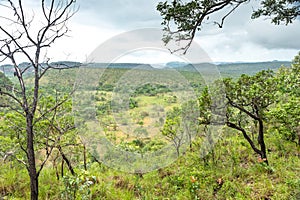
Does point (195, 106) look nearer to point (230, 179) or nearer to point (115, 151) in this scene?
point (230, 179)

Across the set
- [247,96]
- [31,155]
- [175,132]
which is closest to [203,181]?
[247,96]

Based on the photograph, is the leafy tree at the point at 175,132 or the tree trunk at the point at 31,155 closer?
the tree trunk at the point at 31,155

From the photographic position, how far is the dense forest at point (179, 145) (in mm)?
3936

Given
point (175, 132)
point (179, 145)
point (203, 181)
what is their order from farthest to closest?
point (175, 132) → point (179, 145) → point (203, 181)

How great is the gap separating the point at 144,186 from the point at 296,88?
313cm

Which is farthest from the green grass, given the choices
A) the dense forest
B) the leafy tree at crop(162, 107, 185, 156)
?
the leafy tree at crop(162, 107, 185, 156)

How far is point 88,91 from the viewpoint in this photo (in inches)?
215

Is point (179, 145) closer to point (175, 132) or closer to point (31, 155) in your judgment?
point (175, 132)

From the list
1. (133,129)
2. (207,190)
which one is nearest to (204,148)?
(207,190)

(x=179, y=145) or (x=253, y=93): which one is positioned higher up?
(x=253, y=93)

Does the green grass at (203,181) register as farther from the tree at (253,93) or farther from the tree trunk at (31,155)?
the tree trunk at (31,155)

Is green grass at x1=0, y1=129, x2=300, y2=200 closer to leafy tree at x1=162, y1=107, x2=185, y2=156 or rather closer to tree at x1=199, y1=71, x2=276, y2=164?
tree at x1=199, y1=71, x2=276, y2=164

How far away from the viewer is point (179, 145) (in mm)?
6254

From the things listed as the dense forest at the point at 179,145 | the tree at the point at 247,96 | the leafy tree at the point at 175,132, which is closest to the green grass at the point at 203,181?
the dense forest at the point at 179,145
